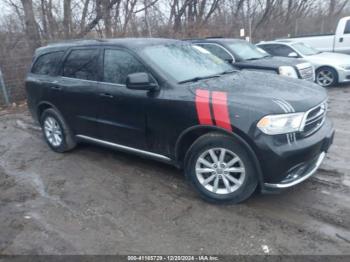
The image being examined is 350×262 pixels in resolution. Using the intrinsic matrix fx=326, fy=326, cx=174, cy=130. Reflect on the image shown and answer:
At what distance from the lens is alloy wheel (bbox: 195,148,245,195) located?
3494 mm

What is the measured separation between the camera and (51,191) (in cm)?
431

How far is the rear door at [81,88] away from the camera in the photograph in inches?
181

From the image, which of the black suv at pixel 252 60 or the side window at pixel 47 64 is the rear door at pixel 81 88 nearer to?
the side window at pixel 47 64

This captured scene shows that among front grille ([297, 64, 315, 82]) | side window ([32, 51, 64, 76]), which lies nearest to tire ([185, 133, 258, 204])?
side window ([32, 51, 64, 76])

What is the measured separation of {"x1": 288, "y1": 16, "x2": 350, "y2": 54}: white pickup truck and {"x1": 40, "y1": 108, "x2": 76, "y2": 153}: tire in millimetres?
10721

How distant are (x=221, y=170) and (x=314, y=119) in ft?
3.75

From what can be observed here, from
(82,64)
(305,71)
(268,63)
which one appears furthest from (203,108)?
(305,71)

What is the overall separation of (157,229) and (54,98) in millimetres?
3081

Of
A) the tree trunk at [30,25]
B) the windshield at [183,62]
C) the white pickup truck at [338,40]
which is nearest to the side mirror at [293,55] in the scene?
the white pickup truck at [338,40]

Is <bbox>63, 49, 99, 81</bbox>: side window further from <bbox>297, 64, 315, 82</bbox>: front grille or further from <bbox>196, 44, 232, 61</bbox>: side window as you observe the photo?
<bbox>297, 64, 315, 82</bbox>: front grille

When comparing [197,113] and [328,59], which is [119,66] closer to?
[197,113]

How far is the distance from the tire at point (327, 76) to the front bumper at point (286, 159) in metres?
7.30

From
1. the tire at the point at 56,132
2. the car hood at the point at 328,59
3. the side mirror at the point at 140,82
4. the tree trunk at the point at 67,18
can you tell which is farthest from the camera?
the tree trunk at the point at 67,18

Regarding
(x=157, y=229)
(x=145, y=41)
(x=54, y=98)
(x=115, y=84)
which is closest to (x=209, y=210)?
(x=157, y=229)
